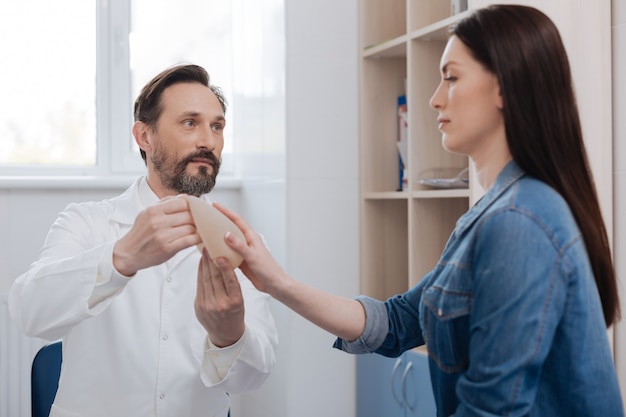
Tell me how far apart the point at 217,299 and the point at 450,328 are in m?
0.56

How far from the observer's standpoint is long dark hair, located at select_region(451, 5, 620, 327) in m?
0.98

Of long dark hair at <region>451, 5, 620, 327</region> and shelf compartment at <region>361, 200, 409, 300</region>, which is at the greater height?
long dark hair at <region>451, 5, 620, 327</region>

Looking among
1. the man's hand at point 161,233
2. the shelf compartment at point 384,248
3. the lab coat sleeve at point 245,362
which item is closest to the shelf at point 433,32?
the shelf compartment at point 384,248

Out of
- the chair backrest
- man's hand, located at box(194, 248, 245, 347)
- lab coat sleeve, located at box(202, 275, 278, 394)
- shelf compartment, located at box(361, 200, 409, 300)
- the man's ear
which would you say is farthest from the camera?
shelf compartment, located at box(361, 200, 409, 300)

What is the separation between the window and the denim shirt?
2038 mm

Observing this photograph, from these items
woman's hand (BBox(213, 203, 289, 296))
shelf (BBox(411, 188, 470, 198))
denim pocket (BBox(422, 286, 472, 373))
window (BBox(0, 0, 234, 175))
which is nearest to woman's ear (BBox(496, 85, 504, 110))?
denim pocket (BBox(422, 286, 472, 373))

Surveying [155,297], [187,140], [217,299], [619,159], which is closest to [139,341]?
[155,297]

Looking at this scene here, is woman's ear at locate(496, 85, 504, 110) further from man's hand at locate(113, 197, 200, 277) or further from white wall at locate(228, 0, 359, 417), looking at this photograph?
white wall at locate(228, 0, 359, 417)

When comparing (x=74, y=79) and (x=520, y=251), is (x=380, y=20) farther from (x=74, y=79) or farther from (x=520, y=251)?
(x=520, y=251)

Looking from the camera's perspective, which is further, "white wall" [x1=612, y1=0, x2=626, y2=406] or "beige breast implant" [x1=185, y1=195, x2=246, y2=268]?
"white wall" [x1=612, y1=0, x2=626, y2=406]

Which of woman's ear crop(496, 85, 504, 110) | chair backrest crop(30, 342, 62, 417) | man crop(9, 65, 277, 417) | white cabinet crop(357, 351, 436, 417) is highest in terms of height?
woman's ear crop(496, 85, 504, 110)

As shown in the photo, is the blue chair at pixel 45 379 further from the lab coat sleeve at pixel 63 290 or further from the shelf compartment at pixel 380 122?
the shelf compartment at pixel 380 122

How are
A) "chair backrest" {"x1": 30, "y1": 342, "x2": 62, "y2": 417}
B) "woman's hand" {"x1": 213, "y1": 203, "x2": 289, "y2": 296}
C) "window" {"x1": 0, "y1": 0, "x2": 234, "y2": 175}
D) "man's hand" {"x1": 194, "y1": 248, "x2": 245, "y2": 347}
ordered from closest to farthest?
"woman's hand" {"x1": 213, "y1": 203, "x2": 289, "y2": 296}
"man's hand" {"x1": 194, "y1": 248, "x2": 245, "y2": 347}
"chair backrest" {"x1": 30, "y1": 342, "x2": 62, "y2": 417}
"window" {"x1": 0, "y1": 0, "x2": 234, "y2": 175}

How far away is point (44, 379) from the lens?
1.76 metres
